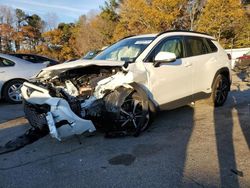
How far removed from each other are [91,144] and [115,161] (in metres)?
0.78

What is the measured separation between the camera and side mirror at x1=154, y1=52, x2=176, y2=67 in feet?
16.4

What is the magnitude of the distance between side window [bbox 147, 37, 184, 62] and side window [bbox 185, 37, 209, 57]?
0.74 ft

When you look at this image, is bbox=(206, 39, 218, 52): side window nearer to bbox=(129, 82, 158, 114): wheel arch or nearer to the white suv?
the white suv

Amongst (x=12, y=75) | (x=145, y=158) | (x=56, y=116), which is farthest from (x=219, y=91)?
(x=12, y=75)

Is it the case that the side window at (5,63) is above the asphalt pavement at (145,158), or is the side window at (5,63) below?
above

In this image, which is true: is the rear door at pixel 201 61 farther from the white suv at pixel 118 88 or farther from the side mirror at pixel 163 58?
the side mirror at pixel 163 58

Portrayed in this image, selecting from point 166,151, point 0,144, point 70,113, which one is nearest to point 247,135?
point 166,151

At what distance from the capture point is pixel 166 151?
4246mm

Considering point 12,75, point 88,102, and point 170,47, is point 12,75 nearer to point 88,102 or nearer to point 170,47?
point 88,102

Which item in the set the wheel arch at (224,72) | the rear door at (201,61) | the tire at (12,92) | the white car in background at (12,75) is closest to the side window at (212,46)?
the rear door at (201,61)

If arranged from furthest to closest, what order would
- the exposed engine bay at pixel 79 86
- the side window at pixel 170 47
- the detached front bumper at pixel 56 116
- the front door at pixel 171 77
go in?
the side window at pixel 170 47, the front door at pixel 171 77, the exposed engine bay at pixel 79 86, the detached front bumper at pixel 56 116

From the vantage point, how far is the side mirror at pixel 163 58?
5.01 m

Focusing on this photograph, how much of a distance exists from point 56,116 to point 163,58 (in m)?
2.03

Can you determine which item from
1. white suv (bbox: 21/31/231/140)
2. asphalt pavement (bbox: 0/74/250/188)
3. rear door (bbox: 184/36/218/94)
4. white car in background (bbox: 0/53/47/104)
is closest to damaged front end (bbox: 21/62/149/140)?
white suv (bbox: 21/31/231/140)
